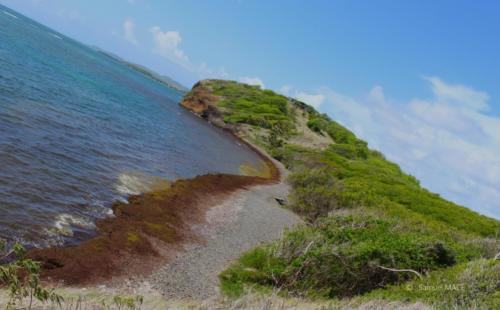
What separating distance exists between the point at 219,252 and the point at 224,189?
44.4ft

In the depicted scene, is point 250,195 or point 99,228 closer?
point 99,228

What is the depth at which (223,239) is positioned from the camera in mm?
22141

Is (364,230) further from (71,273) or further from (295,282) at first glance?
(71,273)

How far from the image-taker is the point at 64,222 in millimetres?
17375

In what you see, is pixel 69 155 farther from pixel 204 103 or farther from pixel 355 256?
pixel 204 103

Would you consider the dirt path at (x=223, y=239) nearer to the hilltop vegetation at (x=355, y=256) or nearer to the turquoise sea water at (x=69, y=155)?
the hilltop vegetation at (x=355, y=256)

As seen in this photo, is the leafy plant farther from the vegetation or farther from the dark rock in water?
the vegetation

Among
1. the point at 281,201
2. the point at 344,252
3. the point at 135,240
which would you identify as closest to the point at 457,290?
the point at 344,252

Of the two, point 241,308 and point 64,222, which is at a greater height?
point 241,308

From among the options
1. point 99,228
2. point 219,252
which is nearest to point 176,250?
point 219,252

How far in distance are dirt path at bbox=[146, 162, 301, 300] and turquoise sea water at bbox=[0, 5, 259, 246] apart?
4.55m

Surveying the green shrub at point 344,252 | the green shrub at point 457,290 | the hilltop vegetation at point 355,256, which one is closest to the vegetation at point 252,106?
the hilltop vegetation at point 355,256

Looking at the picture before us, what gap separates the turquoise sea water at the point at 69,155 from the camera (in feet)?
56.1

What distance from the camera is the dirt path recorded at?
51.3 feet
